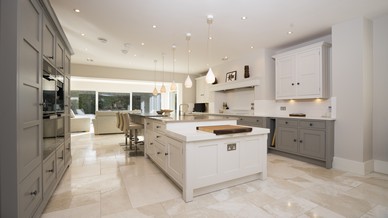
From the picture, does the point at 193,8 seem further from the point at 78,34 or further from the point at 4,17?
the point at 78,34

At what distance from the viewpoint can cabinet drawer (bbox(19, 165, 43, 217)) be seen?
140 centimetres

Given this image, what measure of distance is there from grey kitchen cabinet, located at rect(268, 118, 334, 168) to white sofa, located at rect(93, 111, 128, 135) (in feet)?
19.7

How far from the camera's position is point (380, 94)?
10.4ft

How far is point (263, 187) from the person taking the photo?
2.50 meters

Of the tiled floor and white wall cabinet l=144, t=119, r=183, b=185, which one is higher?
white wall cabinet l=144, t=119, r=183, b=185

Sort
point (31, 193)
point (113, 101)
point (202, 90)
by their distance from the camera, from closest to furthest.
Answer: point (31, 193), point (202, 90), point (113, 101)

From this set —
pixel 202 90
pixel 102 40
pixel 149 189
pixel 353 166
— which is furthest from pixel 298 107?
pixel 102 40

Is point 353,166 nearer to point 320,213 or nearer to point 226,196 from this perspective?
point 320,213

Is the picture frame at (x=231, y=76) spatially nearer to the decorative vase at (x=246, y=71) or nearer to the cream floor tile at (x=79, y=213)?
the decorative vase at (x=246, y=71)

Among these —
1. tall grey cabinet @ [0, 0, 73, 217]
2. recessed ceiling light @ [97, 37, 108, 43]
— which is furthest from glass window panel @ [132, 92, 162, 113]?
tall grey cabinet @ [0, 0, 73, 217]

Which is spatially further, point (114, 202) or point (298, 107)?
point (298, 107)

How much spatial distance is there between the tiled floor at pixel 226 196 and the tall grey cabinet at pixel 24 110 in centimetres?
46

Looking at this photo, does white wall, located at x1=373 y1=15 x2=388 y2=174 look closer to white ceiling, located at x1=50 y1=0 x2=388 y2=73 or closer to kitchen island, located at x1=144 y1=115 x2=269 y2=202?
white ceiling, located at x1=50 y1=0 x2=388 y2=73

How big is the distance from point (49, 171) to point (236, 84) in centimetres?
483
